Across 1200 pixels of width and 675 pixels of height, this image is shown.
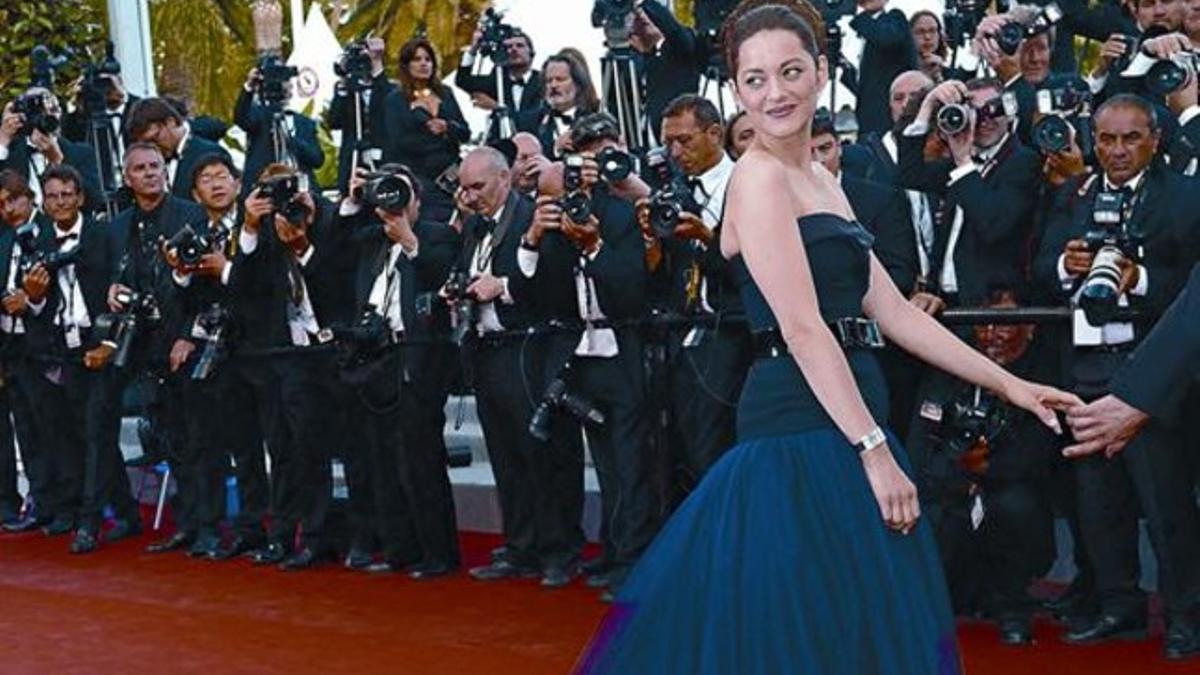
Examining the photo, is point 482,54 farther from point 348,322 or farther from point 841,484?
point 841,484

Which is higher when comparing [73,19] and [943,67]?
[73,19]

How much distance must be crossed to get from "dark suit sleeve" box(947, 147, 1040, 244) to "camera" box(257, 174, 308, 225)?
3003 mm

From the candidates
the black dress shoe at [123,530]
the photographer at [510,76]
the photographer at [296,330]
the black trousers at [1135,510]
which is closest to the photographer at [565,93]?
the photographer at [510,76]

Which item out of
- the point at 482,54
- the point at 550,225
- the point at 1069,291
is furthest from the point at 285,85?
the point at 1069,291

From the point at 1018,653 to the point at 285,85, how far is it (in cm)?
474

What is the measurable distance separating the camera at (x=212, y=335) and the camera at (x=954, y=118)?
3614 mm

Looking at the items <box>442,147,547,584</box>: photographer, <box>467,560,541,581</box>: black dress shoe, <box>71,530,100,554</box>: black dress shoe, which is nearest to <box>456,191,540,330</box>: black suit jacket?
<box>442,147,547,584</box>: photographer

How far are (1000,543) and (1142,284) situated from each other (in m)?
0.98

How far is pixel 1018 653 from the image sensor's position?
702 centimetres

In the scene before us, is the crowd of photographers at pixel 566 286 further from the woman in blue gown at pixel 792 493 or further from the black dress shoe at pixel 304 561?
the woman in blue gown at pixel 792 493

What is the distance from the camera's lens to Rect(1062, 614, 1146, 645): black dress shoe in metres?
7.05

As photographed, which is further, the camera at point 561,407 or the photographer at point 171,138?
the photographer at point 171,138

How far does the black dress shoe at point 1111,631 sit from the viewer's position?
23.1 feet

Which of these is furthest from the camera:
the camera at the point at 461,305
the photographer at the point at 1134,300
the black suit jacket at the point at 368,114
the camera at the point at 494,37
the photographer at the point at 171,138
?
the black suit jacket at the point at 368,114
